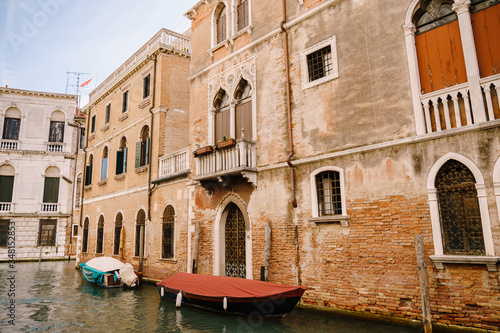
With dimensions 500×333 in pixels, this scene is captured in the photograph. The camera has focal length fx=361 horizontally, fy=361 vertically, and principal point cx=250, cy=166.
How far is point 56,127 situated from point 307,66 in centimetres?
2864

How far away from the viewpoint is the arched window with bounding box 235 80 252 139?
38.5 ft

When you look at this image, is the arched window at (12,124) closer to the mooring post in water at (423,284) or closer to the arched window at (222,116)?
the arched window at (222,116)

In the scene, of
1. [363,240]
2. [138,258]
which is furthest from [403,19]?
[138,258]

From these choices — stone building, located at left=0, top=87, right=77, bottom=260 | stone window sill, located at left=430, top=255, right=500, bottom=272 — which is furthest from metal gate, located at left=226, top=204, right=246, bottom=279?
stone building, located at left=0, top=87, right=77, bottom=260

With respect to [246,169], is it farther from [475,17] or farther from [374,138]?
[475,17]

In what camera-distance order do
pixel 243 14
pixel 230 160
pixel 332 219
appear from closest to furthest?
pixel 332 219 < pixel 230 160 < pixel 243 14

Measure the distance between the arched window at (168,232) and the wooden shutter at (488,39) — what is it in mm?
11390

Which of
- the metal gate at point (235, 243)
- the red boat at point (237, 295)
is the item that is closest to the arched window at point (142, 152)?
the metal gate at point (235, 243)

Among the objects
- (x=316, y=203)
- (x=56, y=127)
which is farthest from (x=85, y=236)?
(x=316, y=203)

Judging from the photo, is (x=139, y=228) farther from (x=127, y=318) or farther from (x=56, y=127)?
(x=56, y=127)

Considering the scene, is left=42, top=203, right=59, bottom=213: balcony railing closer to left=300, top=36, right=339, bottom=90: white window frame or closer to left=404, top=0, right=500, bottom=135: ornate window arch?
left=300, top=36, right=339, bottom=90: white window frame

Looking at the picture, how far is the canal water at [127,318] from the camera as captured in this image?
26.1 feet

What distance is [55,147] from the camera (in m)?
31.5

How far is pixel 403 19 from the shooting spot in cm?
816
